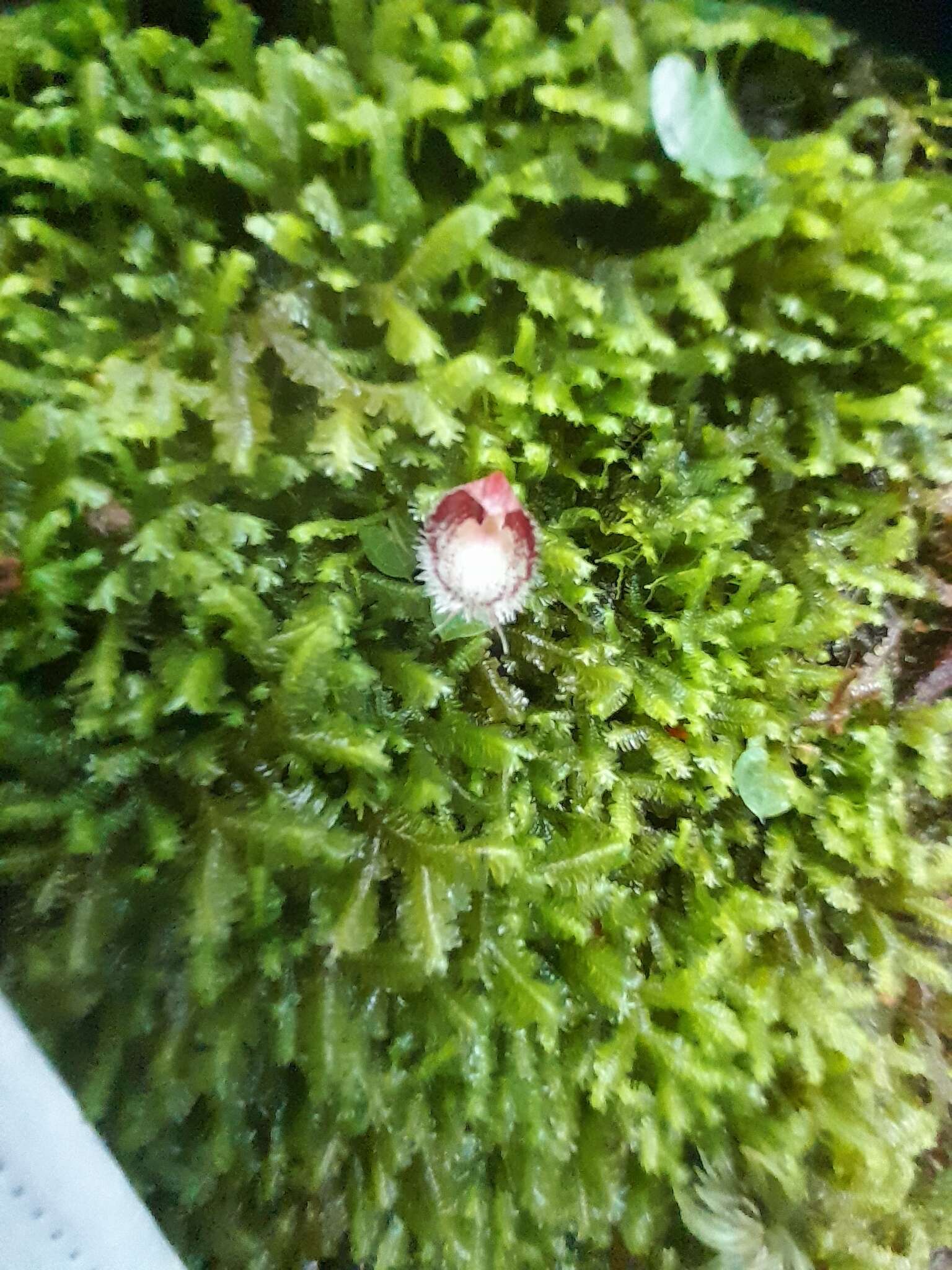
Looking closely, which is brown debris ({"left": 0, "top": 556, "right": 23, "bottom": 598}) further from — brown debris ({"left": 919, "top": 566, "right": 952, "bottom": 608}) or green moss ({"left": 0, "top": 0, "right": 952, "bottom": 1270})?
brown debris ({"left": 919, "top": 566, "right": 952, "bottom": 608})

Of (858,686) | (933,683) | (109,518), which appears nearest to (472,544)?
(109,518)

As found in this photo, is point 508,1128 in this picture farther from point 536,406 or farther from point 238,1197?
point 536,406

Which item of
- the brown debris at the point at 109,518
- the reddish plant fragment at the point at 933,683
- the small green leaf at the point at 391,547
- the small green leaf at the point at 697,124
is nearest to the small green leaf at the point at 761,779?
the reddish plant fragment at the point at 933,683

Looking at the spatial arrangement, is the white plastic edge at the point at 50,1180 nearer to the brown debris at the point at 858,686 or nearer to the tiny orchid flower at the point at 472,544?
the tiny orchid flower at the point at 472,544

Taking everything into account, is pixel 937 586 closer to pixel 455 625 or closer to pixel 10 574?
pixel 455 625

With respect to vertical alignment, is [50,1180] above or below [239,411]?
below

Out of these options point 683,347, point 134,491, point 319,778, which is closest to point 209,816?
point 319,778
